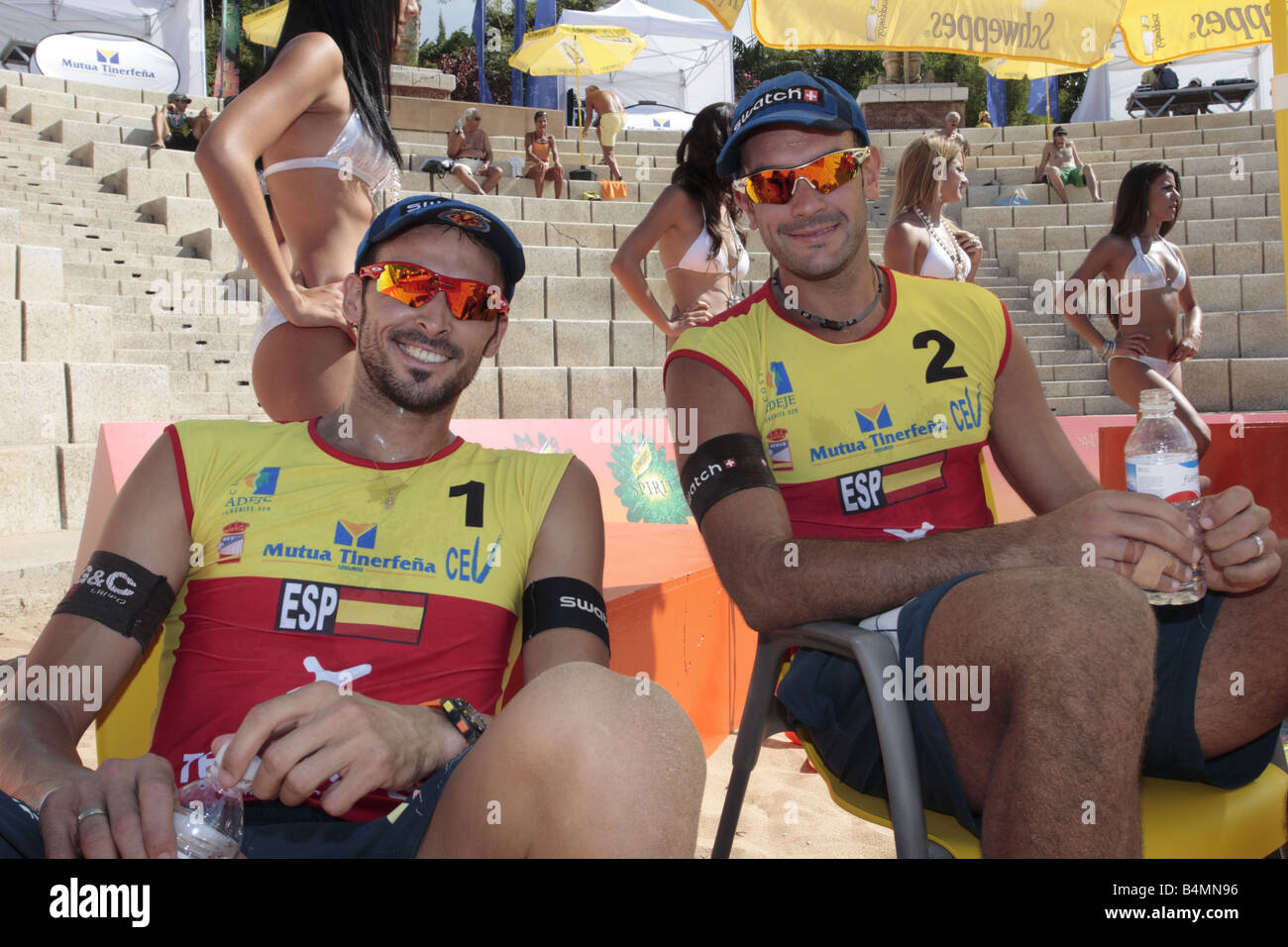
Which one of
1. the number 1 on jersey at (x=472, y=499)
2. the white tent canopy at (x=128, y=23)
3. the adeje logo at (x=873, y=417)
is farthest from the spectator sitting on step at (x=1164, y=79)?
the number 1 on jersey at (x=472, y=499)

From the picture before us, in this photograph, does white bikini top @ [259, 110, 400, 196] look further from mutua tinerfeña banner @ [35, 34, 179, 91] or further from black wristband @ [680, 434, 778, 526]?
mutua tinerfeña banner @ [35, 34, 179, 91]

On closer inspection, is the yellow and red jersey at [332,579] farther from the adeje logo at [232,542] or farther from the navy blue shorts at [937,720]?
the navy blue shorts at [937,720]

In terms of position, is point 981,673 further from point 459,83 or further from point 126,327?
point 459,83

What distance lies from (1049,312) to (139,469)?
11860 mm

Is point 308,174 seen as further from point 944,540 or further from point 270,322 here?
point 944,540

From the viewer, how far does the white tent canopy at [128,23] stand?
21891 mm

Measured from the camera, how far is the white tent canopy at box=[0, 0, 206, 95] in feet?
71.8

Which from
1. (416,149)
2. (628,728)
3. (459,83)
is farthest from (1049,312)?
(459,83)

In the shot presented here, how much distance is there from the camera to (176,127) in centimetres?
1264

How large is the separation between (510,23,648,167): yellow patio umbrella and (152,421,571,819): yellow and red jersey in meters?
19.3

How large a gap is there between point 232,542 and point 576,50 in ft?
65.7

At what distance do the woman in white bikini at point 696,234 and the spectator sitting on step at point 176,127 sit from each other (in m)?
10.3

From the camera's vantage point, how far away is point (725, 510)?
2102 millimetres

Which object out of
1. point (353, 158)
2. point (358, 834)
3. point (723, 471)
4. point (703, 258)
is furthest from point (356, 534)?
point (703, 258)
